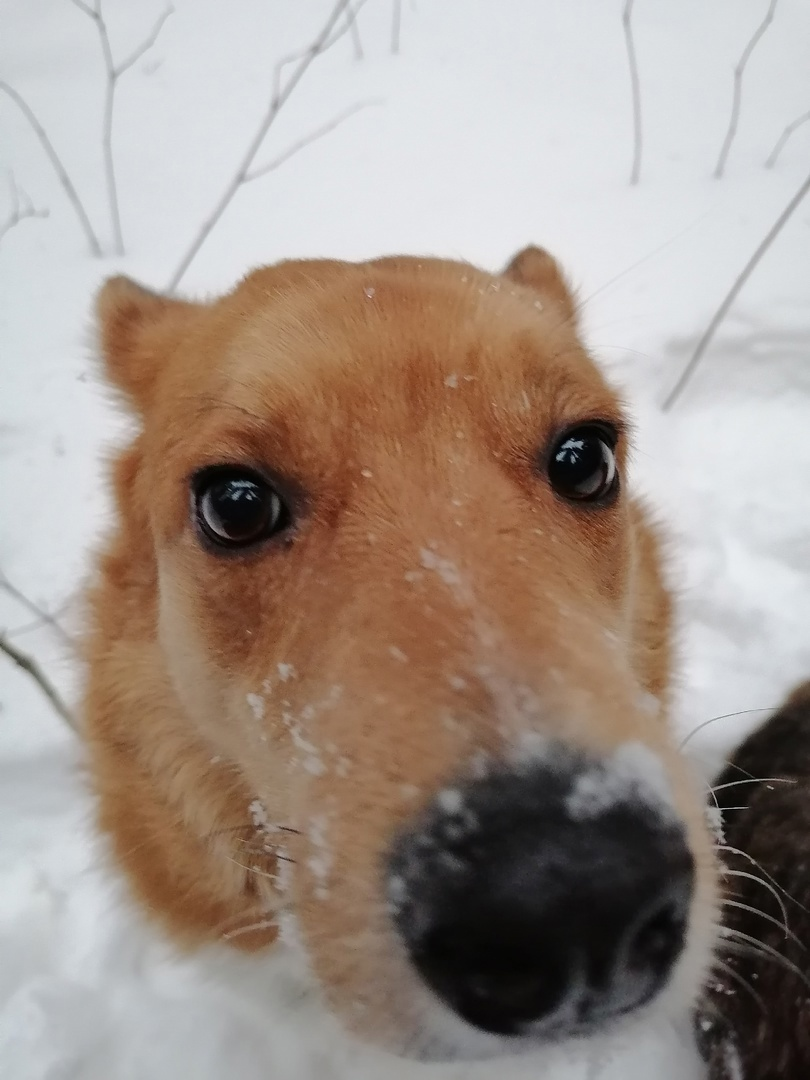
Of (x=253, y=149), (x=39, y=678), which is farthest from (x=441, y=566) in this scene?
(x=253, y=149)

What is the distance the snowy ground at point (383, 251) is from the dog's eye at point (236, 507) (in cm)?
104

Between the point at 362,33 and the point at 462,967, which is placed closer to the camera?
the point at 462,967

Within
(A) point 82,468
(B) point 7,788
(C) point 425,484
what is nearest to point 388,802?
(C) point 425,484

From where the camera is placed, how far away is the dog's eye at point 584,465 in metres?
1.54

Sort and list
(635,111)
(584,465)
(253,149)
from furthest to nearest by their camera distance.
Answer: (635,111)
(253,149)
(584,465)

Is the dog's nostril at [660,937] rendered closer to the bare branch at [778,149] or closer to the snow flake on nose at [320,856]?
the snow flake on nose at [320,856]

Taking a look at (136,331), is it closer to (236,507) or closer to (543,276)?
(236,507)

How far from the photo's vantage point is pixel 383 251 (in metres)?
4.16

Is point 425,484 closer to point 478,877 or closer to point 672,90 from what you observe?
point 478,877

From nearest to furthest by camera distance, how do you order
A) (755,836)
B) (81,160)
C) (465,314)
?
(465,314)
(755,836)
(81,160)

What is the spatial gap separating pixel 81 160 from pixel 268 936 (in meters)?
4.41

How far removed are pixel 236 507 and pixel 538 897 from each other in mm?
893

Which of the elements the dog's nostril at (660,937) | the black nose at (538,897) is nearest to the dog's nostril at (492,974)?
the black nose at (538,897)

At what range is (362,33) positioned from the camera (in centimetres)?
519
